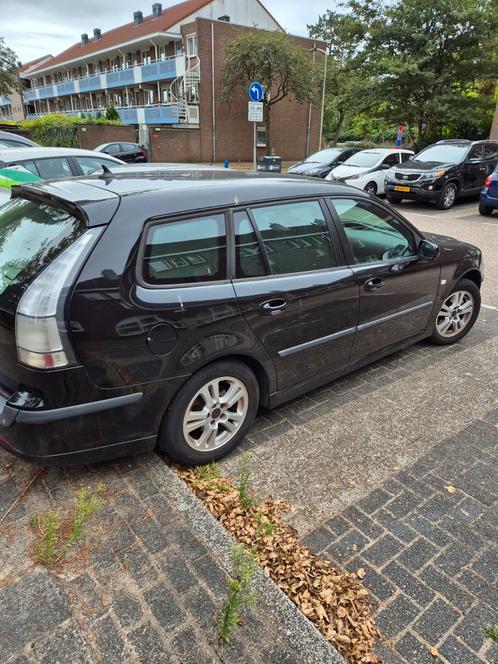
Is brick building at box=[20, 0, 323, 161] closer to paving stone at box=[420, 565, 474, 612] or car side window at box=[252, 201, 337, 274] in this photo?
car side window at box=[252, 201, 337, 274]

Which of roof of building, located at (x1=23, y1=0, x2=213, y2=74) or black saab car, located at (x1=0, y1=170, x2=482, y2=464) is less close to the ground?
roof of building, located at (x1=23, y1=0, x2=213, y2=74)

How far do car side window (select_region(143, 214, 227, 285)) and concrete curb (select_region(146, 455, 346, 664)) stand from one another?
44.2 inches

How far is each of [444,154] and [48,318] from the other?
14.1 m

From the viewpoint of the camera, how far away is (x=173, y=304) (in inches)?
95.1

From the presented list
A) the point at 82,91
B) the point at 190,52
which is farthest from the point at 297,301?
the point at 82,91

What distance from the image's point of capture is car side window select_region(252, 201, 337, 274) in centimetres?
292

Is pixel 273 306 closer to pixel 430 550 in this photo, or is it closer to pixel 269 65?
pixel 430 550

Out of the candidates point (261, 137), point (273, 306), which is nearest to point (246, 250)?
point (273, 306)

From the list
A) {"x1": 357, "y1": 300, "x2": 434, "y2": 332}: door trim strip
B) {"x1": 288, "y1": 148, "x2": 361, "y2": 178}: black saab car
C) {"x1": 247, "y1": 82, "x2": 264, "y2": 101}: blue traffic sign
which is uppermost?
{"x1": 247, "y1": 82, "x2": 264, "y2": 101}: blue traffic sign

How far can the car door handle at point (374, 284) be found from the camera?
344 centimetres

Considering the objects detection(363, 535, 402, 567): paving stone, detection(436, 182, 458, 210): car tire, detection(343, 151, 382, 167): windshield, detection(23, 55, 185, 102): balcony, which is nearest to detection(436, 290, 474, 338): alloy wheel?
detection(363, 535, 402, 567): paving stone

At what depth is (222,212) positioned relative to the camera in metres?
2.71

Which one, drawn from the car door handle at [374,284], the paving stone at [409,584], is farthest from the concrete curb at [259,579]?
the car door handle at [374,284]

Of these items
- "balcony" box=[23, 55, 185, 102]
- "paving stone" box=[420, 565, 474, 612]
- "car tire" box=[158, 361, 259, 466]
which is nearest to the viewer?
"paving stone" box=[420, 565, 474, 612]
